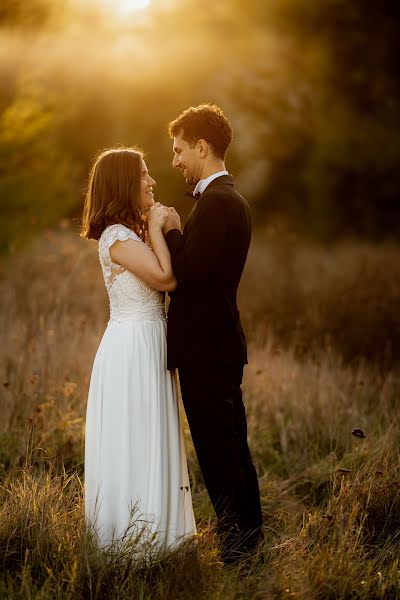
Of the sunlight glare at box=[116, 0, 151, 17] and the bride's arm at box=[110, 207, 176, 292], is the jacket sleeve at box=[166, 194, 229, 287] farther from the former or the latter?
the sunlight glare at box=[116, 0, 151, 17]

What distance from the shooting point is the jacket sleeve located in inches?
138

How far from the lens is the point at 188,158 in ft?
12.6

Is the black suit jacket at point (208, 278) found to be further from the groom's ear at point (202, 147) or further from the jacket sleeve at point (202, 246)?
the groom's ear at point (202, 147)

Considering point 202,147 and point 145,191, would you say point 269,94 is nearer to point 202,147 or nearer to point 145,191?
point 202,147

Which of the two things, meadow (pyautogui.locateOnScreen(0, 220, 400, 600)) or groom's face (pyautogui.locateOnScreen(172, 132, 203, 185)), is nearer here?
meadow (pyautogui.locateOnScreen(0, 220, 400, 600))

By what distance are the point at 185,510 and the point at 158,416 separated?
50cm

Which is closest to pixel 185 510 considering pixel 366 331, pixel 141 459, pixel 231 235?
pixel 141 459

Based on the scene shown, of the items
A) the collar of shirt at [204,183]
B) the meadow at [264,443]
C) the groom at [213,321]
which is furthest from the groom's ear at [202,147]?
the meadow at [264,443]

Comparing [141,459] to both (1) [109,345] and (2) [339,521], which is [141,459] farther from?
(2) [339,521]

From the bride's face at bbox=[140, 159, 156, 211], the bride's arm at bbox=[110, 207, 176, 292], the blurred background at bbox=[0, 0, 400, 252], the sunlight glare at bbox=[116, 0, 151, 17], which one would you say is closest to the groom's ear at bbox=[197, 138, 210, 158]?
the bride's face at bbox=[140, 159, 156, 211]

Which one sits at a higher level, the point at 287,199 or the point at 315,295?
the point at 287,199

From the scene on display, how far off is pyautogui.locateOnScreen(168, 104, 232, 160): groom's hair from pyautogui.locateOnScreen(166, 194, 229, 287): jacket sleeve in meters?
0.35

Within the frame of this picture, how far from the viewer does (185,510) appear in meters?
3.74

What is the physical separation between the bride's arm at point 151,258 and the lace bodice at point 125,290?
5cm
